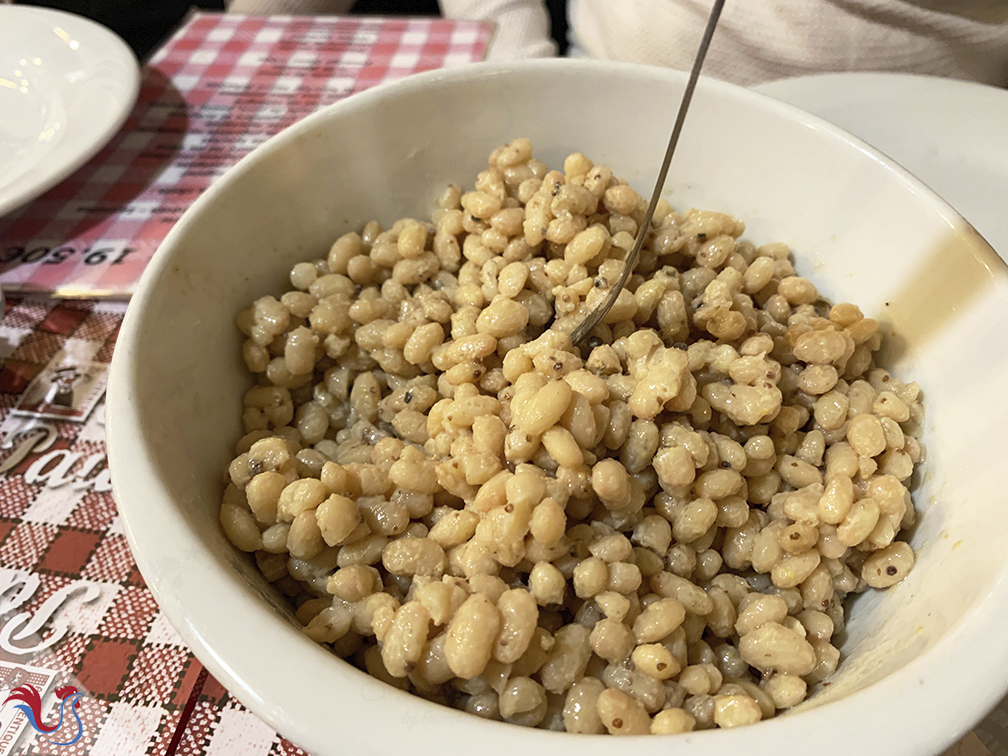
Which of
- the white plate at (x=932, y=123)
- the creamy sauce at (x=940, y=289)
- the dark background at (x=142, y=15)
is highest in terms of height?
the white plate at (x=932, y=123)

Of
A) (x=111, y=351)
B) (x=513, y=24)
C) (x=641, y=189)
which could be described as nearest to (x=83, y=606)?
(x=111, y=351)

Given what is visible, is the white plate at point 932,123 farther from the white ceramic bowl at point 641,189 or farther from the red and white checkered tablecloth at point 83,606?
the red and white checkered tablecloth at point 83,606

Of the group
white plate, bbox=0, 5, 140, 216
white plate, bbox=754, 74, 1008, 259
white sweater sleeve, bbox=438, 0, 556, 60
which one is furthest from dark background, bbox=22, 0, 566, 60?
white plate, bbox=754, 74, 1008, 259

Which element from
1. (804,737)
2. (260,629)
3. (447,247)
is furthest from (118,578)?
(804,737)

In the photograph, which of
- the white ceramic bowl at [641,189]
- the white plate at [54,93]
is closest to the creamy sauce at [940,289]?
the white ceramic bowl at [641,189]

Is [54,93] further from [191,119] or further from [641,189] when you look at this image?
[641,189]

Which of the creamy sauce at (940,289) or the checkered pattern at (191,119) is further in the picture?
the checkered pattern at (191,119)

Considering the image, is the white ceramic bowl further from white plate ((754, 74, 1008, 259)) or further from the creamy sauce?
white plate ((754, 74, 1008, 259))
